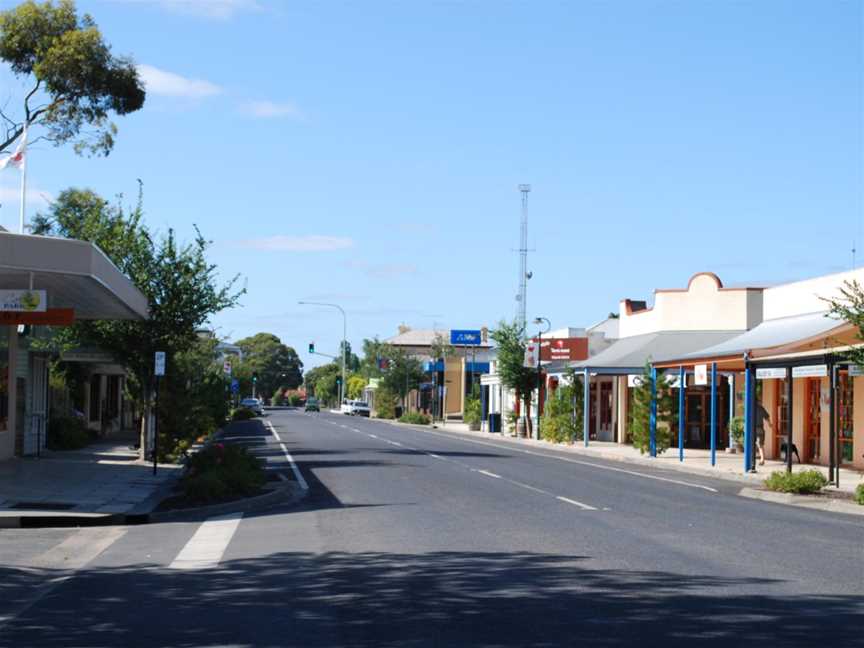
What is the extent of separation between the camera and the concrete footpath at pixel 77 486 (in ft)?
57.0

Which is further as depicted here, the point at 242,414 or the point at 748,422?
the point at 242,414

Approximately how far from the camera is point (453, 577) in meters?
10.9

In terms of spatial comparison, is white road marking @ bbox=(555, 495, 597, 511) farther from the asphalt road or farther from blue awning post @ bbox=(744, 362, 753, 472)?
blue awning post @ bbox=(744, 362, 753, 472)

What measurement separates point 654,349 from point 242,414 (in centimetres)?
3935

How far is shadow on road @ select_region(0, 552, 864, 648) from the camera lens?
834 cm

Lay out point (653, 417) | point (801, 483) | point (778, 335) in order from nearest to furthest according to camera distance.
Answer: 1. point (801, 483)
2. point (778, 335)
3. point (653, 417)

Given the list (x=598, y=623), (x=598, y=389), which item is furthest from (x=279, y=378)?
(x=598, y=623)

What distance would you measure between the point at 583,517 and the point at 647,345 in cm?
2938

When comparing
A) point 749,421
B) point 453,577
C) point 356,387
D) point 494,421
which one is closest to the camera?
point 453,577

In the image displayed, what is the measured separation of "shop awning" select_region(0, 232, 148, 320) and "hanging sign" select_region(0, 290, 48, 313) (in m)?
0.30

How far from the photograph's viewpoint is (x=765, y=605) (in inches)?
376

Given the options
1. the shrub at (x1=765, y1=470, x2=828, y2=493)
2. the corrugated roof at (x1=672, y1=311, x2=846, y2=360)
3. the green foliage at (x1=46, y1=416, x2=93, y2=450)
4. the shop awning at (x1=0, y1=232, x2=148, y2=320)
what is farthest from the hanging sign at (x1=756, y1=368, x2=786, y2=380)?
the green foliage at (x1=46, y1=416, x2=93, y2=450)

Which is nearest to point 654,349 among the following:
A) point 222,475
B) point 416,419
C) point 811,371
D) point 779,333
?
point 779,333

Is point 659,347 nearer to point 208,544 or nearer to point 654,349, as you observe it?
point 654,349
